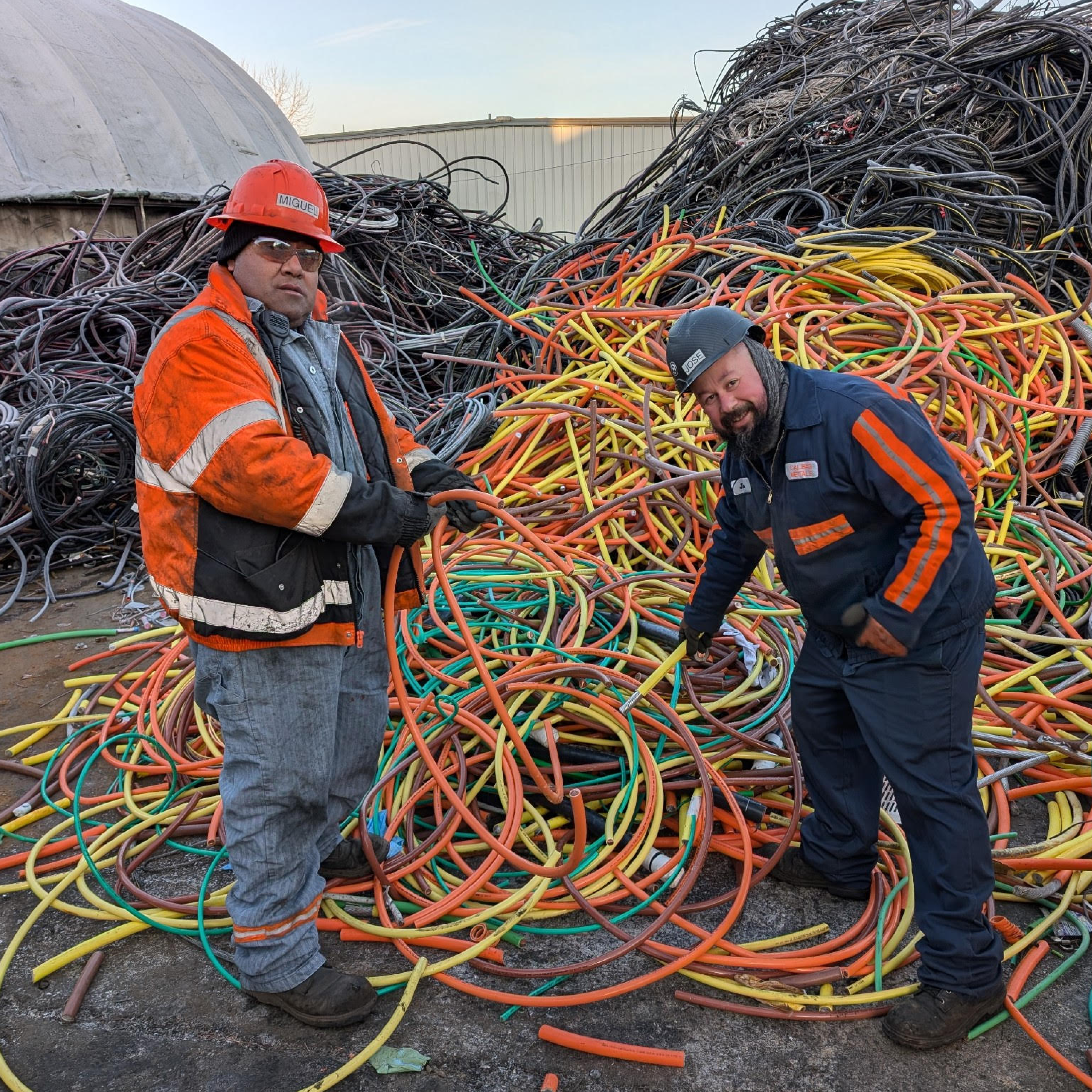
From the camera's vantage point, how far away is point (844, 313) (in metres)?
4.59

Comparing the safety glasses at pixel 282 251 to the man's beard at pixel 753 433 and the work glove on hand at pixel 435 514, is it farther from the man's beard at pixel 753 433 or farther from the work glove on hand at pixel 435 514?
the man's beard at pixel 753 433

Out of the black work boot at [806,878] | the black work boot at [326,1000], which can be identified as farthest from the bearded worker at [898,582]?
the black work boot at [326,1000]

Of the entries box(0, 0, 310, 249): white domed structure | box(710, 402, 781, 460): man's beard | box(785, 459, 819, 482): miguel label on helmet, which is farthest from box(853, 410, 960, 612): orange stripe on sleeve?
box(0, 0, 310, 249): white domed structure

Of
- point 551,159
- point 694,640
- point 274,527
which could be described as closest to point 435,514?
point 274,527

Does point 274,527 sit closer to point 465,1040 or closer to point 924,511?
point 465,1040

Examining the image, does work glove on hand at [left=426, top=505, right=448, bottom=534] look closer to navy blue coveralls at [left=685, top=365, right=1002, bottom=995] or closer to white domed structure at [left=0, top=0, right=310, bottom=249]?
navy blue coveralls at [left=685, top=365, right=1002, bottom=995]

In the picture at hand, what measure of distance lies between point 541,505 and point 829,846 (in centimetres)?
219

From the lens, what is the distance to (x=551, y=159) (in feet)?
65.2

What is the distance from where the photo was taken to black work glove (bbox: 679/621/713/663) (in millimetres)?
2678

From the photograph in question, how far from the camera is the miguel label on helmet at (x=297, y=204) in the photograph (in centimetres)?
198

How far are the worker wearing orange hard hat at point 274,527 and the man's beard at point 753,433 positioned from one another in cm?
68

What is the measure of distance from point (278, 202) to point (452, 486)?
0.82 m

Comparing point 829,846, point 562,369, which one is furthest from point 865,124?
point 829,846

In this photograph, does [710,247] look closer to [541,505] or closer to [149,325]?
[541,505]
